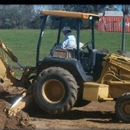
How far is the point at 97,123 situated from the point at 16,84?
2.62 m

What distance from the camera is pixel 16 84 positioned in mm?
11648

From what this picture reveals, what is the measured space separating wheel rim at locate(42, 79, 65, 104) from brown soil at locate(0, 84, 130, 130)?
42 centimetres

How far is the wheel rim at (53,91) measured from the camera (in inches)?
412

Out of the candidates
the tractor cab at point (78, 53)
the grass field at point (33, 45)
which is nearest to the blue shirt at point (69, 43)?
the tractor cab at point (78, 53)

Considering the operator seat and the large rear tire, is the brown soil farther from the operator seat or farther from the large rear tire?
the operator seat

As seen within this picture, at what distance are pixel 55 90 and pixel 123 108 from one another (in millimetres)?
1590

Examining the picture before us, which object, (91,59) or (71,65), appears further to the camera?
(91,59)

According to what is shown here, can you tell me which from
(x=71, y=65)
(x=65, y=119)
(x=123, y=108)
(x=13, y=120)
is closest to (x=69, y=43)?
(x=71, y=65)

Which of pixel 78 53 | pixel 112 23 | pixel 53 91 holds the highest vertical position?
pixel 112 23

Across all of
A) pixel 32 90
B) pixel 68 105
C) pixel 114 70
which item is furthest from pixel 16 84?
pixel 114 70

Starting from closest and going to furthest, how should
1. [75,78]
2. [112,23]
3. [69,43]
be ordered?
[75,78], [69,43], [112,23]

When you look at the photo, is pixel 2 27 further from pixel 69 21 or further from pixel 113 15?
pixel 69 21

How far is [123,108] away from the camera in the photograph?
10.0 m

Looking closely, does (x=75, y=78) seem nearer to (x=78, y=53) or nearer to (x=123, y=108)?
(x=78, y=53)
